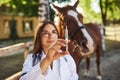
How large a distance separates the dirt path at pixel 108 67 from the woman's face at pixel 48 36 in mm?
6788

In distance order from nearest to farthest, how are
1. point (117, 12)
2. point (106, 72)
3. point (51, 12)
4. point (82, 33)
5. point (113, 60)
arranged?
1. point (82, 33)
2. point (51, 12)
3. point (106, 72)
4. point (113, 60)
5. point (117, 12)

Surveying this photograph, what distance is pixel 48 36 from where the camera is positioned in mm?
2545

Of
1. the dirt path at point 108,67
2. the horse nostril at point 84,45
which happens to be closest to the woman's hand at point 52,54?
the horse nostril at point 84,45

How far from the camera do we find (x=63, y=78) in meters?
2.59

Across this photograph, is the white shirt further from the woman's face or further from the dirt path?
the dirt path

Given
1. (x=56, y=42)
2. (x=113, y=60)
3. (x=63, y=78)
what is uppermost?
(x=56, y=42)

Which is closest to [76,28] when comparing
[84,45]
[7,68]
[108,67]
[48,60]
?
[84,45]

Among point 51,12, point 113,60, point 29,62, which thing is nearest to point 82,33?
point 51,12

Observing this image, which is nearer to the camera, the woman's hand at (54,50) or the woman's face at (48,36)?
the woman's hand at (54,50)

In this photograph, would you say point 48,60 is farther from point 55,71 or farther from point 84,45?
point 84,45

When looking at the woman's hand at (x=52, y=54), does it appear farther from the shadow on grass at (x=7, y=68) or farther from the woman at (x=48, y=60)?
the shadow on grass at (x=7, y=68)

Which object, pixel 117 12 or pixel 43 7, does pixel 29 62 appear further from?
pixel 117 12

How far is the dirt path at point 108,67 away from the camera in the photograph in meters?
9.47

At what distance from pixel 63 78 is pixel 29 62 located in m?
0.33
